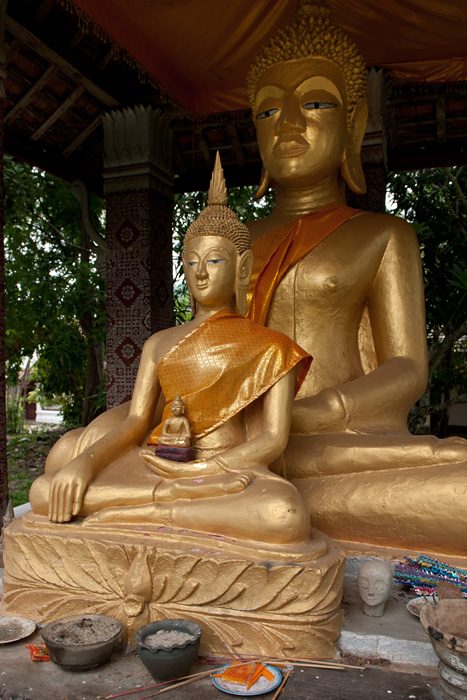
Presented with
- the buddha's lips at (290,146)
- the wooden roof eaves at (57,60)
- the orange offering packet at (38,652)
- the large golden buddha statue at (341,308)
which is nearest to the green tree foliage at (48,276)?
the wooden roof eaves at (57,60)

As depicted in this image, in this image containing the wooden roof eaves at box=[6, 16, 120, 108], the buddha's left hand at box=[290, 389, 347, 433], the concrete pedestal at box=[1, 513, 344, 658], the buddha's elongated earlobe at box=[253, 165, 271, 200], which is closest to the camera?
the concrete pedestal at box=[1, 513, 344, 658]

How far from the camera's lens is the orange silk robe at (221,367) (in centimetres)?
→ 237

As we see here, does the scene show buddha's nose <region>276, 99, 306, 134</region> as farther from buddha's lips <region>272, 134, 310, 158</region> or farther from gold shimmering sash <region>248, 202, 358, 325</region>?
gold shimmering sash <region>248, 202, 358, 325</region>

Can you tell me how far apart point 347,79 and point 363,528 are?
99.6 inches

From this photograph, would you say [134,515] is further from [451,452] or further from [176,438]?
[451,452]

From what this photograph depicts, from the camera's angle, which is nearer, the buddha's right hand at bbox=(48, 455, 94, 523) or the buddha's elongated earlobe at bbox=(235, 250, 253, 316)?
the buddha's right hand at bbox=(48, 455, 94, 523)

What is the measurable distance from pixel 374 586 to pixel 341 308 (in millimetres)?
1600

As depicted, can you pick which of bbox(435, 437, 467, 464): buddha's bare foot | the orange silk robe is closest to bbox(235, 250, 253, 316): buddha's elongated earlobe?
the orange silk robe

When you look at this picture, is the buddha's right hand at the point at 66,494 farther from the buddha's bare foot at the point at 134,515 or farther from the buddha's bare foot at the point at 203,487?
the buddha's bare foot at the point at 203,487

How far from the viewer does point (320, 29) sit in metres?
3.44

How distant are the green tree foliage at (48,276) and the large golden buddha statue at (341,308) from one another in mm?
4351

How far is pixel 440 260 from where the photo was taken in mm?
6906

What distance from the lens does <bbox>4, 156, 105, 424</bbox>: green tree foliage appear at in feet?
25.2

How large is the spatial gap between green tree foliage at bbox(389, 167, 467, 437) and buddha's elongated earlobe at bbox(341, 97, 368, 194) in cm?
232
